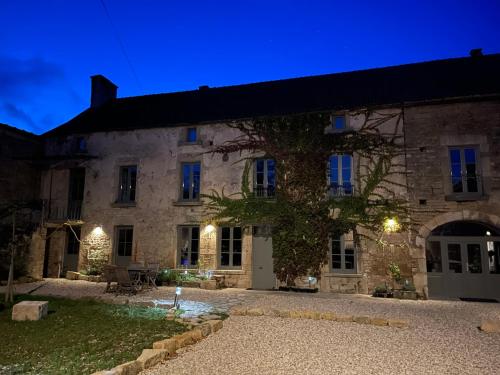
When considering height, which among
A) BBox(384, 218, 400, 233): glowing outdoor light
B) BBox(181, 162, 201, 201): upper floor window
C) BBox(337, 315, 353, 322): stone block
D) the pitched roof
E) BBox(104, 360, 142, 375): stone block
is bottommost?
BBox(337, 315, 353, 322): stone block

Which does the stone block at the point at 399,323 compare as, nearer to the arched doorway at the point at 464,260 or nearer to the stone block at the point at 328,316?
the stone block at the point at 328,316

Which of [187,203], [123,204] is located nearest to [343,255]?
[187,203]

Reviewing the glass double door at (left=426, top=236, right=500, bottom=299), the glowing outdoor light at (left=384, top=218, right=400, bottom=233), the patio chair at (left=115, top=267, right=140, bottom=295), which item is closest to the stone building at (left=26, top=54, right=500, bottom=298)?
the glass double door at (left=426, top=236, right=500, bottom=299)

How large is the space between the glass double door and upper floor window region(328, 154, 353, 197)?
3.12 metres

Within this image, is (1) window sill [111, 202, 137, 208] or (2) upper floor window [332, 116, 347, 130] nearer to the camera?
(2) upper floor window [332, 116, 347, 130]

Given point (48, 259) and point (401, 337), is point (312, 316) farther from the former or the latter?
point (48, 259)

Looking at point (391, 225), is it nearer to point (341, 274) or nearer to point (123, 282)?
point (341, 274)

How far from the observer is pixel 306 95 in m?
13.7

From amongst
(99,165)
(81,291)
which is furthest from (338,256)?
(99,165)

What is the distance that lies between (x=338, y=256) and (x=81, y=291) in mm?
7900

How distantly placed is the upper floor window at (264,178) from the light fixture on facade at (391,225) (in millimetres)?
3835

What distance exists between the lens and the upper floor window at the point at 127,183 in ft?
44.9

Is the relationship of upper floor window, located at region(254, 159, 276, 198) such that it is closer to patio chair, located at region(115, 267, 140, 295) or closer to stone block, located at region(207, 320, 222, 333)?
patio chair, located at region(115, 267, 140, 295)

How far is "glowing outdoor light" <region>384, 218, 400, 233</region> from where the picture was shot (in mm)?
10578
